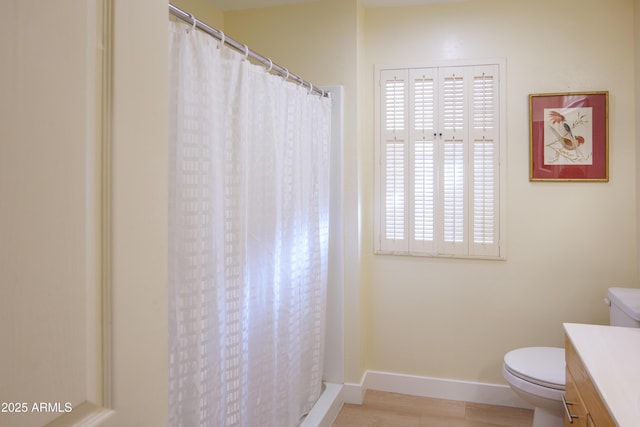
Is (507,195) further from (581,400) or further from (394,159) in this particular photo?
(581,400)

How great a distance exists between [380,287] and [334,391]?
70 centimetres

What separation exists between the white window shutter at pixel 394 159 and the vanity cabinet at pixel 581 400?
4.27 feet

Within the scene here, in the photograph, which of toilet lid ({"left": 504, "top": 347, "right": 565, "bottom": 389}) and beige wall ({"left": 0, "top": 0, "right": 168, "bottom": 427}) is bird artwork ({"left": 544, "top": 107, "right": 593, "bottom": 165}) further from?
beige wall ({"left": 0, "top": 0, "right": 168, "bottom": 427})

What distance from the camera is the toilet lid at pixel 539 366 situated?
2016 millimetres

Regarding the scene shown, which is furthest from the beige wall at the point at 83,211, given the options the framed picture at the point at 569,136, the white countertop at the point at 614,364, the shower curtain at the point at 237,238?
the framed picture at the point at 569,136

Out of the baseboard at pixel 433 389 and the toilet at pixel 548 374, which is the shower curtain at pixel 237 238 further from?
the toilet at pixel 548 374

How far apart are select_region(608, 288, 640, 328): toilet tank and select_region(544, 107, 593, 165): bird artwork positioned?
778 mm

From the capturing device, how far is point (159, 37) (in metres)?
0.75

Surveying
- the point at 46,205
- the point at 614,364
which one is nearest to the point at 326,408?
the point at 614,364

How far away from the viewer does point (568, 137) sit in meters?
2.55

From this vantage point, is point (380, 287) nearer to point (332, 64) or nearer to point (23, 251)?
point (332, 64)

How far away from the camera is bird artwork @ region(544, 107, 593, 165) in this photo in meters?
2.52

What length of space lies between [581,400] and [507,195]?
4.82 ft

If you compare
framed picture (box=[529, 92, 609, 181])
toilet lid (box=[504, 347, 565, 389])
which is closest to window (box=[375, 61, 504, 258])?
framed picture (box=[529, 92, 609, 181])
